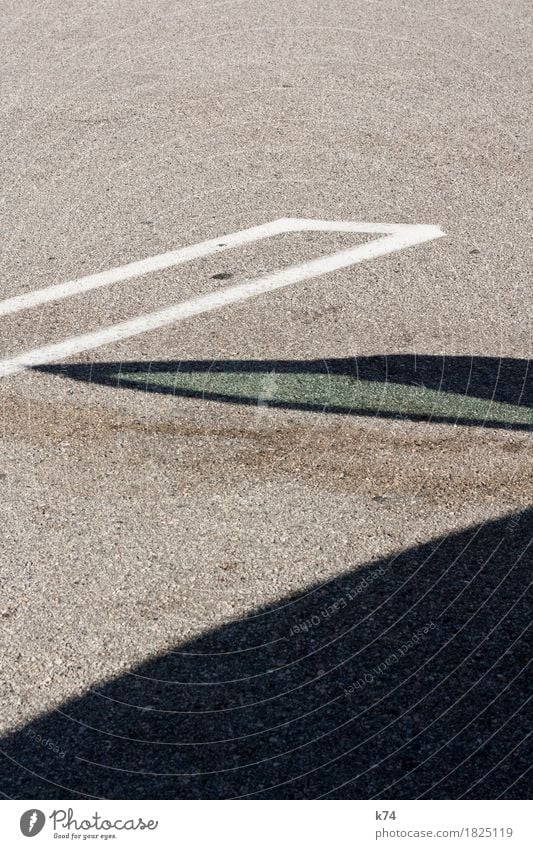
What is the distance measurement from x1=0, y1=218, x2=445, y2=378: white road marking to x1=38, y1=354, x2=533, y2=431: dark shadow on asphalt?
0.87 feet

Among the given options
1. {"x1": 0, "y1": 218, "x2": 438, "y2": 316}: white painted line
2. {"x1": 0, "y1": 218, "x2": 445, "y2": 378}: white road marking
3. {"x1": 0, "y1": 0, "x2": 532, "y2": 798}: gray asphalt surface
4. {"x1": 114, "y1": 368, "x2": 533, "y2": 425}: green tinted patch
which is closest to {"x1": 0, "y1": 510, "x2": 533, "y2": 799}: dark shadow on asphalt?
{"x1": 0, "y1": 0, "x2": 532, "y2": 798}: gray asphalt surface

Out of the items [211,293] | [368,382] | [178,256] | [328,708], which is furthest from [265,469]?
[178,256]

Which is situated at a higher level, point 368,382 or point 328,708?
point 328,708

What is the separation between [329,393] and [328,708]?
2325 millimetres

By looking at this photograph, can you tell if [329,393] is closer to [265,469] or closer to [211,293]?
[265,469]

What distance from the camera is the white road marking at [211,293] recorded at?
6.50 m

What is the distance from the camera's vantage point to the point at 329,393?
5973 millimetres

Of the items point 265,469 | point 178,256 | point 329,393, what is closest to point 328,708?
point 265,469

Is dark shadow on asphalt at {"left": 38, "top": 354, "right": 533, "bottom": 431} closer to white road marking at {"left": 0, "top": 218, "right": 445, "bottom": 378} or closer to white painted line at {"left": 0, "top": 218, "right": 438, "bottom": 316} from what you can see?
white road marking at {"left": 0, "top": 218, "right": 445, "bottom": 378}

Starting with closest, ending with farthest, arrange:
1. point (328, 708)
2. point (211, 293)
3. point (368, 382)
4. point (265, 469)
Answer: point (328, 708) → point (265, 469) → point (368, 382) → point (211, 293)

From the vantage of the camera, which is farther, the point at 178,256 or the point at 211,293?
the point at 178,256

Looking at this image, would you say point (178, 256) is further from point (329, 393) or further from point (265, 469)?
point (265, 469)

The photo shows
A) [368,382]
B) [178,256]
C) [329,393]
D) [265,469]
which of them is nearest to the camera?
[265,469]

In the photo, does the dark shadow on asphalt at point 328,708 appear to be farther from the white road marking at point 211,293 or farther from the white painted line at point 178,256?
the white painted line at point 178,256
